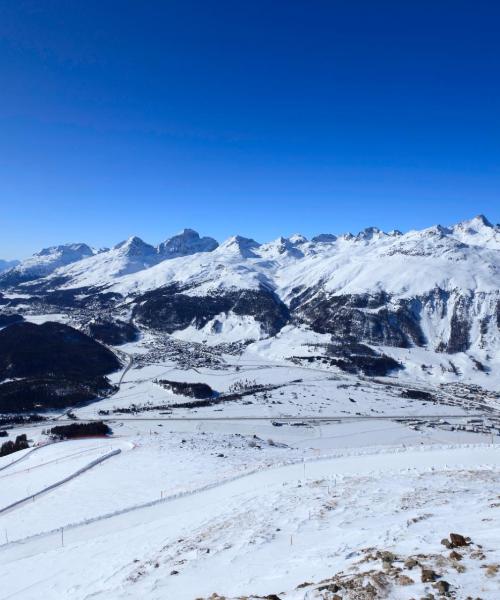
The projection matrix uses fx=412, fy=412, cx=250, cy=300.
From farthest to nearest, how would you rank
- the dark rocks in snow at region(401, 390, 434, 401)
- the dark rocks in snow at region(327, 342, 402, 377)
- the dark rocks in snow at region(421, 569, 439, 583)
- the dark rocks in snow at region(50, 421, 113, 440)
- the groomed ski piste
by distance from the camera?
the dark rocks in snow at region(327, 342, 402, 377) < the dark rocks in snow at region(401, 390, 434, 401) < the dark rocks in snow at region(50, 421, 113, 440) < the groomed ski piste < the dark rocks in snow at region(421, 569, 439, 583)

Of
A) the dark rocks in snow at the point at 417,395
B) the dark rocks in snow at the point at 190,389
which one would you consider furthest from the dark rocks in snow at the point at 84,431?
the dark rocks in snow at the point at 417,395

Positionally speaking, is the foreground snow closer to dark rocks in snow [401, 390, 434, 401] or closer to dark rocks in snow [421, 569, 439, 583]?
dark rocks in snow [421, 569, 439, 583]

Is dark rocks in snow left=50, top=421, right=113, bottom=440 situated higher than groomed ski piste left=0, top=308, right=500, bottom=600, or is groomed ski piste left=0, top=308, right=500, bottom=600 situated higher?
groomed ski piste left=0, top=308, right=500, bottom=600

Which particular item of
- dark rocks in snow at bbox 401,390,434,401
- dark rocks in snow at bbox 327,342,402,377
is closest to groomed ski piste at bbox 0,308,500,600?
dark rocks in snow at bbox 401,390,434,401

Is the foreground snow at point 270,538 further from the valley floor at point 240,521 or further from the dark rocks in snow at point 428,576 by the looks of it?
the dark rocks in snow at point 428,576

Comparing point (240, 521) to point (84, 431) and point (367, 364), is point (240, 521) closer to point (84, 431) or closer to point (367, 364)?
point (84, 431)

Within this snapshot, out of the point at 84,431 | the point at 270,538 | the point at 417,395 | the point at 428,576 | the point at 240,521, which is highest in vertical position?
the point at 428,576

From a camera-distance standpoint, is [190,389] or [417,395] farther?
[417,395]

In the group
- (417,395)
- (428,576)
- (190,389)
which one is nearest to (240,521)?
(428,576)

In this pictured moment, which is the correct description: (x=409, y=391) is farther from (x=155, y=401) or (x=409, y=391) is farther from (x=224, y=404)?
(x=155, y=401)

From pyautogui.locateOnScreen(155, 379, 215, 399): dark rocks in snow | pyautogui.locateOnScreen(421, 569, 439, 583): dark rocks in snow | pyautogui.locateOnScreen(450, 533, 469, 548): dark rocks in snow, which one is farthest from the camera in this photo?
pyautogui.locateOnScreen(155, 379, 215, 399): dark rocks in snow

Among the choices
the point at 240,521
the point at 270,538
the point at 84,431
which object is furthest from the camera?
the point at 84,431

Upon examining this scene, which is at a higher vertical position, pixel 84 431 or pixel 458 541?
pixel 458 541

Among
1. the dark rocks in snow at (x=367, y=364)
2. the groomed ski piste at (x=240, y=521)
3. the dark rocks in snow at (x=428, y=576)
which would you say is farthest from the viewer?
the dark rocks in snow at (x=367, y=364)
